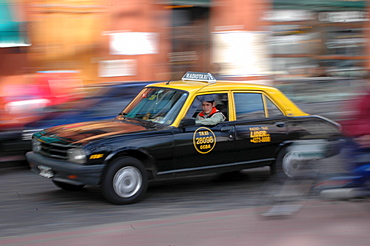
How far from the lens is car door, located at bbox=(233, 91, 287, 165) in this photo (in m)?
7.79

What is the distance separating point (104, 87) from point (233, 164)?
3.49m

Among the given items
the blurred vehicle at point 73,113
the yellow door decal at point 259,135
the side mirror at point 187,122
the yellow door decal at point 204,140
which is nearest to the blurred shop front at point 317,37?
the blurred vehicle at point 73,113

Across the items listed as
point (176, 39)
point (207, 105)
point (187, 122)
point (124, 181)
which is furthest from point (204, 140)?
point (176, 39)

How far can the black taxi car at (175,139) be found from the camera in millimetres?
6832

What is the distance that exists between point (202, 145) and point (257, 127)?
93cm

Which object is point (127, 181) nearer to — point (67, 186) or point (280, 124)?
point (67, 186)

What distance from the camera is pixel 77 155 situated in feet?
22.2

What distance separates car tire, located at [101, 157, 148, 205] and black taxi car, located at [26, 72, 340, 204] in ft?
0.04

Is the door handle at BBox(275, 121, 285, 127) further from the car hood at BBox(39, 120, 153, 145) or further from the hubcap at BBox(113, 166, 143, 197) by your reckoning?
the hubcap at BBox(113, 166, 143, 197)

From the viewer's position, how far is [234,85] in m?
8.00

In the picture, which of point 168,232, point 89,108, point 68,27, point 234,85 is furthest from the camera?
point 68,27

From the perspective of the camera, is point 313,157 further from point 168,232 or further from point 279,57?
point 279,57

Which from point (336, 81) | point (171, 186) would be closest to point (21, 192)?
point (171, 186)

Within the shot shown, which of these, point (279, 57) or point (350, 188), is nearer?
point (350, 188)
